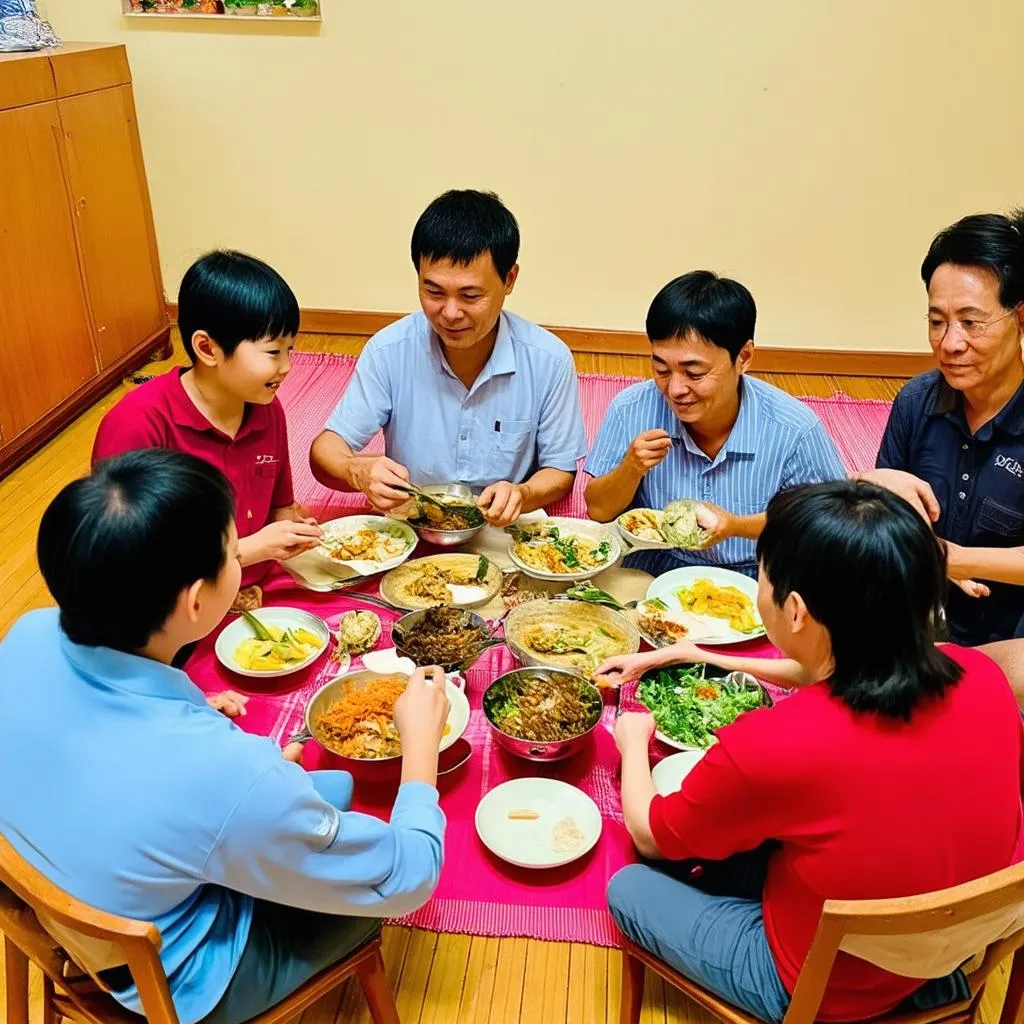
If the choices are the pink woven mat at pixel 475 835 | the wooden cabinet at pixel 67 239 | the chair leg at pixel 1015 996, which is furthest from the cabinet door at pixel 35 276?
the chair leg at pixel 1015 996

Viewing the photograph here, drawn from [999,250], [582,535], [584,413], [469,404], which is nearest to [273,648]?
[582,535]

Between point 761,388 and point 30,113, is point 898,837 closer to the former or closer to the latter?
point 761,388

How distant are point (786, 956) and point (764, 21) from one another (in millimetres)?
4449

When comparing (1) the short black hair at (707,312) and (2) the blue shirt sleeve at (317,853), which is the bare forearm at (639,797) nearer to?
(2) the blue shirt sleeve at (317,853)

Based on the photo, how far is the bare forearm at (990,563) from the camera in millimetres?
2111

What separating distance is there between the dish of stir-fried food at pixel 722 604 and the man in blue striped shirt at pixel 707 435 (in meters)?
0.13

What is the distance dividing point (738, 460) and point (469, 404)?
0.81 meters

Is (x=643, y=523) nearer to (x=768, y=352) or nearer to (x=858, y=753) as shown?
(x=858, y=753)

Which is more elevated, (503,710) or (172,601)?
(172,601)

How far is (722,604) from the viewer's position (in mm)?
2207

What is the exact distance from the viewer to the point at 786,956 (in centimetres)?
137

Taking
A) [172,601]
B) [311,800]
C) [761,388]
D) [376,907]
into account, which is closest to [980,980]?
[376,907]

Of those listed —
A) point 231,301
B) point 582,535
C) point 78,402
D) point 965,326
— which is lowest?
point 78,402

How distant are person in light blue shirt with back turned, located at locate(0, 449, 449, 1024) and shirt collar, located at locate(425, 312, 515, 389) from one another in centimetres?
144
